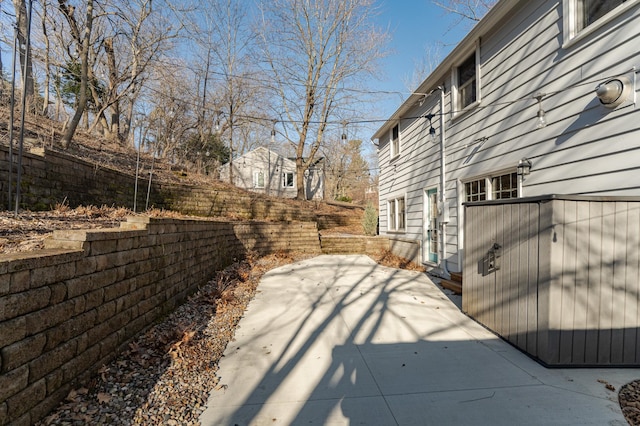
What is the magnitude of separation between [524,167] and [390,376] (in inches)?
140

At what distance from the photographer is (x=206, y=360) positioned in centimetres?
298

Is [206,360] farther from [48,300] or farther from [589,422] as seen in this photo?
[589,422]

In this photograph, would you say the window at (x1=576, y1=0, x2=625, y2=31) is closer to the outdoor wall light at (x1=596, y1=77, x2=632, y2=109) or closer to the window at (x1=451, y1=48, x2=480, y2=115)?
the outdoor wall light at (x1=596, y1=77, x2=632, y2=109)

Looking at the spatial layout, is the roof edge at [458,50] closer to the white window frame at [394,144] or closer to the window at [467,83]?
the window at [467,83]

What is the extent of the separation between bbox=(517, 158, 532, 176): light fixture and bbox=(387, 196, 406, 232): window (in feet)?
16.3

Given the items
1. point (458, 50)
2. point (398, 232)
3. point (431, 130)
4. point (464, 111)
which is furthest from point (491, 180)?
point (398, 232)

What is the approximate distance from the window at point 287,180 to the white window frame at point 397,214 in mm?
15377

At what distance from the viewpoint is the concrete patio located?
222 centimetres

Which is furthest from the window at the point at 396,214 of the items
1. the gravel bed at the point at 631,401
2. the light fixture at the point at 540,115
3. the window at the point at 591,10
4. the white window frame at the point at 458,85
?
the gravel bed at the point at 631,401

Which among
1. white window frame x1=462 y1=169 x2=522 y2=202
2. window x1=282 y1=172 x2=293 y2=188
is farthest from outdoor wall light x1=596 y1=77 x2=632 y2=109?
window x1=282 y1=172 x2=293 y2=188

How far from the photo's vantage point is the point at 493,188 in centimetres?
525

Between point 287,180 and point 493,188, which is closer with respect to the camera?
point 493,188

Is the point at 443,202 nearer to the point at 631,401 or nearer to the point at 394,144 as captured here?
the point at 394,144

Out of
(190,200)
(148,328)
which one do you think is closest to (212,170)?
(190,200)
